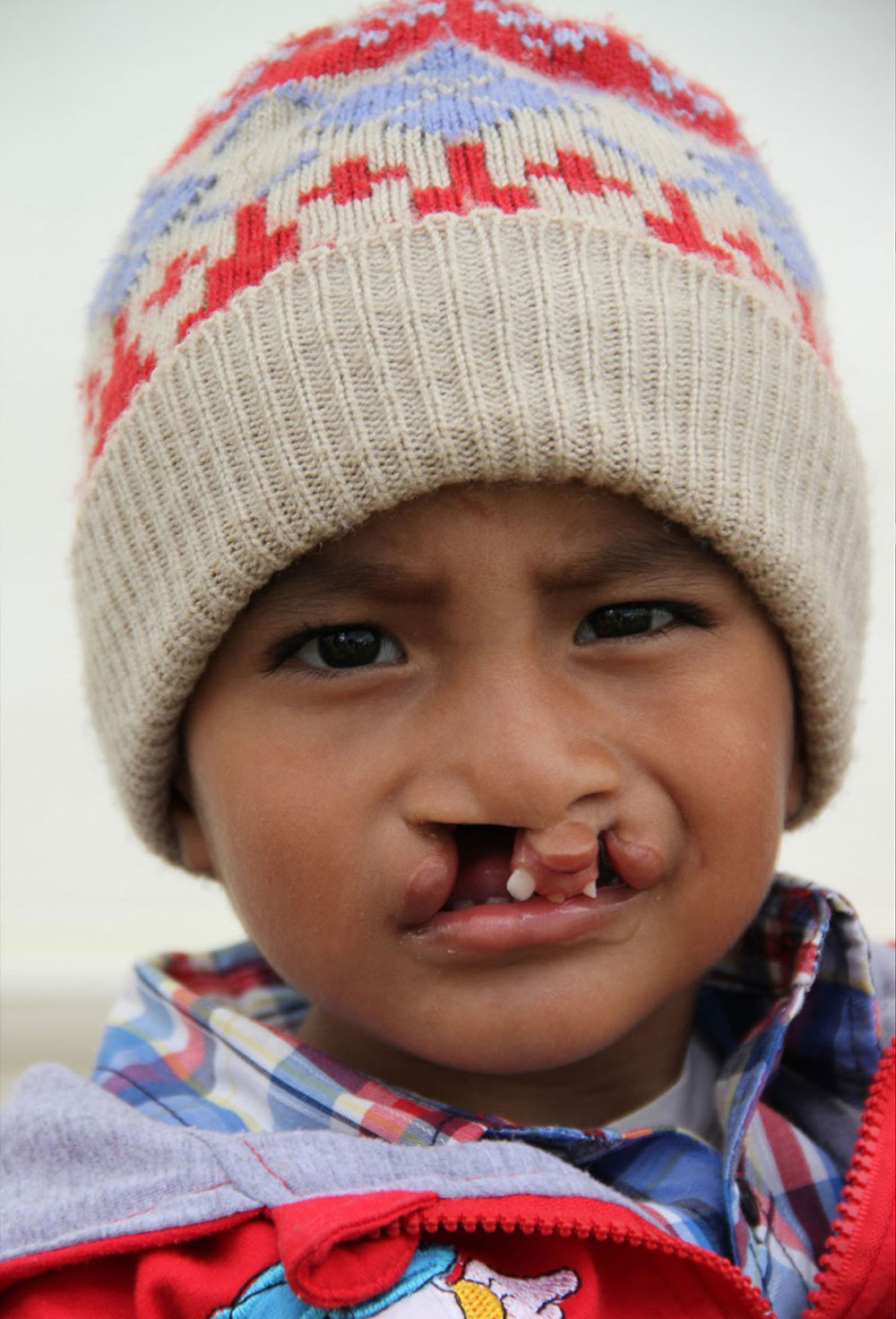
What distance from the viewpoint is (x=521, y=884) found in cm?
81

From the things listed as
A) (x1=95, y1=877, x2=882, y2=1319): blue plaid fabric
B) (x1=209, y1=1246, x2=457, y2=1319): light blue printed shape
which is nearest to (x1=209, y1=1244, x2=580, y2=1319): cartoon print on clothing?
(x1=209, y1=1246, x2=457, y2=1319): light blue printed shape

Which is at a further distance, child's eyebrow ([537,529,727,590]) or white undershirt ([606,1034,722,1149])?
white undershirt ([606,1034,722,1149])

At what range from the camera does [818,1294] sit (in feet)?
2.81

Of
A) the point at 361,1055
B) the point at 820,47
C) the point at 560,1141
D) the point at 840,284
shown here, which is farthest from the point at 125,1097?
the point at 820,47

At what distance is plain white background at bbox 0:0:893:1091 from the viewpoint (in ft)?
4.65

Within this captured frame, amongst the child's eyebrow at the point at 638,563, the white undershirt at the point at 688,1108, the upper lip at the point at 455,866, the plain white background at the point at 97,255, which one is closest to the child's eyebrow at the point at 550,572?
the child's eyebrow at the point at 638,563

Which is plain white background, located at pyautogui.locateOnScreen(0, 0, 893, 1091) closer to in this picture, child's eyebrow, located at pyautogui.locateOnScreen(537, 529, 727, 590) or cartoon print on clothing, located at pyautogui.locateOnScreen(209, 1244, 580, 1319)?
child's eyebrow, located at pyautogui.locateOnScreen(537, 529, 727, 590)

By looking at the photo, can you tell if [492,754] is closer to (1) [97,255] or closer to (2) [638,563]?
(2) [638,563]

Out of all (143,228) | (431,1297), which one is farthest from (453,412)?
(431,1297)

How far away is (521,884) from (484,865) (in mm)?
38

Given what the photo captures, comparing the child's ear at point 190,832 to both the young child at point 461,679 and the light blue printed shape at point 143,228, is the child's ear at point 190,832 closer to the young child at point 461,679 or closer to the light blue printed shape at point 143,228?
the young child at point 461,679

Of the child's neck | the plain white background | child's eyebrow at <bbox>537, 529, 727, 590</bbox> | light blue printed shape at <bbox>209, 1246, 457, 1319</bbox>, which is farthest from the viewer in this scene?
the plain white background

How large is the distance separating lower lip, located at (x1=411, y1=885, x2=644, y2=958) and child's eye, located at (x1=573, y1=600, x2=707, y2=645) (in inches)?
6.6

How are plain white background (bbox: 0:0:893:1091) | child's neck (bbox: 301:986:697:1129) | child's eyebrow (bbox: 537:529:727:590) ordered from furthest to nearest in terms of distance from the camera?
plain white background (bbox: 0:0:893:1091) < child's neck (bbox: 301:986:697:1129) < child's eyebrow (bbox: 537:529:727:590)
